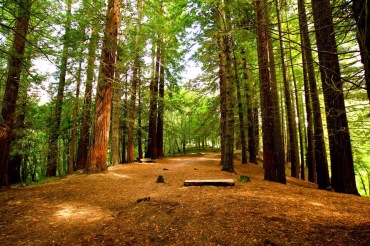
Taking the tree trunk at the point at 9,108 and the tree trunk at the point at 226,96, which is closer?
the tree trunk at the point at 9,108

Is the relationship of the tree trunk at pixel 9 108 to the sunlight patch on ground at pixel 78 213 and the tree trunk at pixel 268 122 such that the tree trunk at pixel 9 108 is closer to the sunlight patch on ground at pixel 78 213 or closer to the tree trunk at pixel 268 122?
the sunlight patch on ground at pixel 78 213

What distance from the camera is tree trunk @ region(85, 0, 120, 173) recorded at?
8141mm

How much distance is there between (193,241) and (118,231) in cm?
134

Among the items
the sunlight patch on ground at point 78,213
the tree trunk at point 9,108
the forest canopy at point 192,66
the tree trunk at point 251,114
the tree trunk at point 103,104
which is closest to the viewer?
the sunlight patch on ground at point 78,213

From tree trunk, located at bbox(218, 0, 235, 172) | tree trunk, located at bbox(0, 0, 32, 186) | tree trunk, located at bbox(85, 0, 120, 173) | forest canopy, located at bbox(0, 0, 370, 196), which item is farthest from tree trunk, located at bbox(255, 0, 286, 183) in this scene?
tree trunk, located at bbox(0, 0, 32, 186)

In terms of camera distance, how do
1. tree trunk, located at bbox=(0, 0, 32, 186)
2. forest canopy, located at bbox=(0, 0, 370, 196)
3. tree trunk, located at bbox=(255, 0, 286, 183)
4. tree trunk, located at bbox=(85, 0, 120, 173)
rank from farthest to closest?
1. tree trunk, located at bbox=(85, 0, 120, 173)
2. tree trunk, located at bbox=(255, 0, 286, 183)
3. tree trunk, located at bbox=(0, 0, 32, 186)
4. forest canopy, located at bbox=(0, 0, 370, 196)

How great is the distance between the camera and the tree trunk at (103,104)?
8.14m

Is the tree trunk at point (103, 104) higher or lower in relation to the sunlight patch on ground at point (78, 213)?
higher

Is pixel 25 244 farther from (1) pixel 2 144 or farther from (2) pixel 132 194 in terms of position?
(1) pixel 2 144

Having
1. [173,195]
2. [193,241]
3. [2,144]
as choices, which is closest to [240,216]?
[193,241]

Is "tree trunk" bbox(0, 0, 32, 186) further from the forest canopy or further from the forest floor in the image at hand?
the forest floor

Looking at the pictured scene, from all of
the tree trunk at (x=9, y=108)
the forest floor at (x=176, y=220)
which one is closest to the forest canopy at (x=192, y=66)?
the tree trunk at (x=9, y=108)

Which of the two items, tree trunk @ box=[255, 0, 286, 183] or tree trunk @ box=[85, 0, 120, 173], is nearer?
tree trunk @ box=[255, 0, 286, 183]

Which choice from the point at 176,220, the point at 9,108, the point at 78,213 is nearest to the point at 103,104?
the point at 9,108
